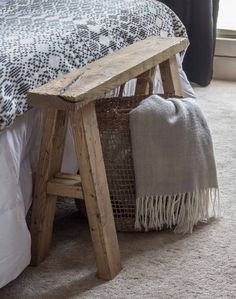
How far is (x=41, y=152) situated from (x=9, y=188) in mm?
181

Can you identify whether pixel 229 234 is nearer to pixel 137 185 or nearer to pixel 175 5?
pixel 137 185

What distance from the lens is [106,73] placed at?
5.06ft

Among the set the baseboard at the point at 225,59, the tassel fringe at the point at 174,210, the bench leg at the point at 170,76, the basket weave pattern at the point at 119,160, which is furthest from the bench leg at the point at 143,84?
the baseboard at the point at 225,59

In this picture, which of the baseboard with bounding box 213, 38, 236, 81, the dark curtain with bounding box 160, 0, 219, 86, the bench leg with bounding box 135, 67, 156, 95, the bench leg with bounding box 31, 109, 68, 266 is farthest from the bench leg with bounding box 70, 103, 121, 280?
the baseboard with bounding box 213, 38, 236, 81

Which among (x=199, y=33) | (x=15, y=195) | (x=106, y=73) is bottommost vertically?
(x=199, y=33)

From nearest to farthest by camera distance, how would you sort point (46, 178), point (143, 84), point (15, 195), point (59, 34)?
point (15, 195)
point (46, 178)
point (59, 34)
point (143, 84)

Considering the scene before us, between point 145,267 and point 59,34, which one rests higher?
point 59,34

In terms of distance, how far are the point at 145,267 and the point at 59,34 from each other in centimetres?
73

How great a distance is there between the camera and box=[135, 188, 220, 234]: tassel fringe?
1.72 m

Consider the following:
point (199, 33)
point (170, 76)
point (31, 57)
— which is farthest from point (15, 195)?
point (199, 33)

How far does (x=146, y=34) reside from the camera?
2051mm

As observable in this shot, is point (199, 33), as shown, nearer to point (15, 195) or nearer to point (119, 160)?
point (119, 160)

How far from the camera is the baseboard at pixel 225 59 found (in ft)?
11.0

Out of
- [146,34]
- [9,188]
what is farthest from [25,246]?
[146,34]
